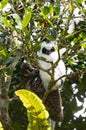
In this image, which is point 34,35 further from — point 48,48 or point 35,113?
point 35,113

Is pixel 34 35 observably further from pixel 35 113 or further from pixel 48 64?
pixel 35 113

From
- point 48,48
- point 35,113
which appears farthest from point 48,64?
point 35,113

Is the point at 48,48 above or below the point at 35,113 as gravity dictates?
above

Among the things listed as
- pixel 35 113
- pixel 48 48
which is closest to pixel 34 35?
pixel 48 48

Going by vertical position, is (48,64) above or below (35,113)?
above

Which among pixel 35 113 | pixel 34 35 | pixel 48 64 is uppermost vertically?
pixel 34 35

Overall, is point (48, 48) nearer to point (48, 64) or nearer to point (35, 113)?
point (48, 64)

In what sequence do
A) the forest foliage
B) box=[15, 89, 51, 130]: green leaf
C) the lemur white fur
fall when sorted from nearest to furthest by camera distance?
1. box=[15, 89, 51, 130]: green leaf
2. the forest foliage
3. the lemur white fur

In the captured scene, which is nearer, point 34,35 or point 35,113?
point 35,113

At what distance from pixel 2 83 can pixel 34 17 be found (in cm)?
38

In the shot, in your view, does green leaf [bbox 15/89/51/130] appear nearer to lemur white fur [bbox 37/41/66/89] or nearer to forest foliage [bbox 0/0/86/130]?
forest foliage [bbox 0/0/86/130]

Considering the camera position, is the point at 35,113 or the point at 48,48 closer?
the point at 35,113

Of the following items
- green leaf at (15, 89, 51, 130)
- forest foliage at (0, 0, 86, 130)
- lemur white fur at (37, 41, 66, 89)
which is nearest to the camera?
green leaf at (15, 89, 51, 130)

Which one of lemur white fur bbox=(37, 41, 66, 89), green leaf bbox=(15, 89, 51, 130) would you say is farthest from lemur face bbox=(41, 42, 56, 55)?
green leaf bbox=(15, 89, 51, 130)
